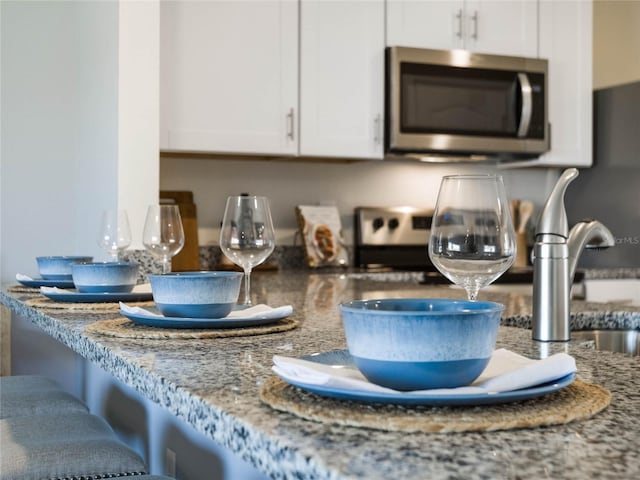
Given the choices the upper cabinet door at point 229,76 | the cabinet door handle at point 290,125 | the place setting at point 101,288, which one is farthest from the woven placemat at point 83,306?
the cabinet door handle at point 290,125

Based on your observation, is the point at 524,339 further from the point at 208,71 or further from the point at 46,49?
the point at 46,49

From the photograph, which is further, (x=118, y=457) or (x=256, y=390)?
(x=118, y=457)

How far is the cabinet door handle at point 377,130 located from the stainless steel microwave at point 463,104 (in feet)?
0.10

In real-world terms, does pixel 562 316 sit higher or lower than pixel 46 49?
lower

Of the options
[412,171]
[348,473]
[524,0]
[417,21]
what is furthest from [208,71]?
[348,473]

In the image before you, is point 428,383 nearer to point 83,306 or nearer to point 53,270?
point 83,306

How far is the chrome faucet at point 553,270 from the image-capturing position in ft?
3.98

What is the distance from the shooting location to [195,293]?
3.72 feet

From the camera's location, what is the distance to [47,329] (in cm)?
140

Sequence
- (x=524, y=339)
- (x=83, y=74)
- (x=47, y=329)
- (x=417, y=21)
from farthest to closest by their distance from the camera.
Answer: (x=417, y=21) < (x=83, y=74) < (x=47, y=329) < (x=524, y=339)

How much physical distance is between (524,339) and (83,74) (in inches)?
95.5

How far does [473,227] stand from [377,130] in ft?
8.69

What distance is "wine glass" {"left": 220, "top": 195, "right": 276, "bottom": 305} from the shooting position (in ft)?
4.48

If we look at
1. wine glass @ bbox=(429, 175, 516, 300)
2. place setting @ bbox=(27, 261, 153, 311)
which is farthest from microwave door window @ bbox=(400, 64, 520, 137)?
wine glass @ bbox=(429, 175, 516, 300)
